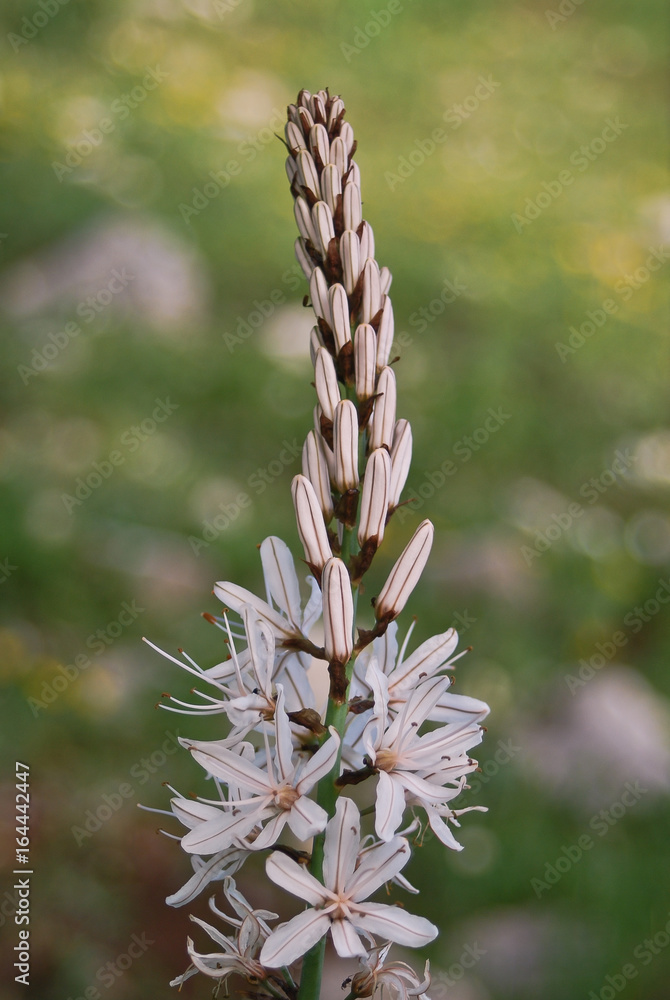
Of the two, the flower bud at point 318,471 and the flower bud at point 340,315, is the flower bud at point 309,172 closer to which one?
the flower bud at point 340,315

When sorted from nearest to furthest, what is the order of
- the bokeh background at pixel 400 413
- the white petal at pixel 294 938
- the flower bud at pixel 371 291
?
the white petal at pixel 294 938 < the flower bud at pixel 371 291 < the bokeh background at pixel 400 413

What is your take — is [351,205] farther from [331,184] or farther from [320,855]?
[320,855]

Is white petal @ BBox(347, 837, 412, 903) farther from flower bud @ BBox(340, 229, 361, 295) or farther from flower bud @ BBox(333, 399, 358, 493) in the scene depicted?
flower bud @ BBox(340, 229, 361, 295)

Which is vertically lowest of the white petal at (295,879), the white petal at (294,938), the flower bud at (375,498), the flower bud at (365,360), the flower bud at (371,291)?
the white petal at (294,938)

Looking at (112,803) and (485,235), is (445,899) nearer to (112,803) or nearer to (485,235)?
(112,803)

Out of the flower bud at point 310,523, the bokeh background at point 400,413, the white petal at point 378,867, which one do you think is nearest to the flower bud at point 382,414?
the flower bud at point 310,523

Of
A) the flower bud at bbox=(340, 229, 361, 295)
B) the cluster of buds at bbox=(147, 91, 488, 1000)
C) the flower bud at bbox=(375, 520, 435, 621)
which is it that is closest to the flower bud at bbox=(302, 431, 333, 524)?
the cluster of buds at bbox=(147, 91, 488, 1000)

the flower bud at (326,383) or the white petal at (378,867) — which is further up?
the flower bud at (326,383)

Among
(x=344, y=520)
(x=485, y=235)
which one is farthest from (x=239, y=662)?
(x=485, y=235)
